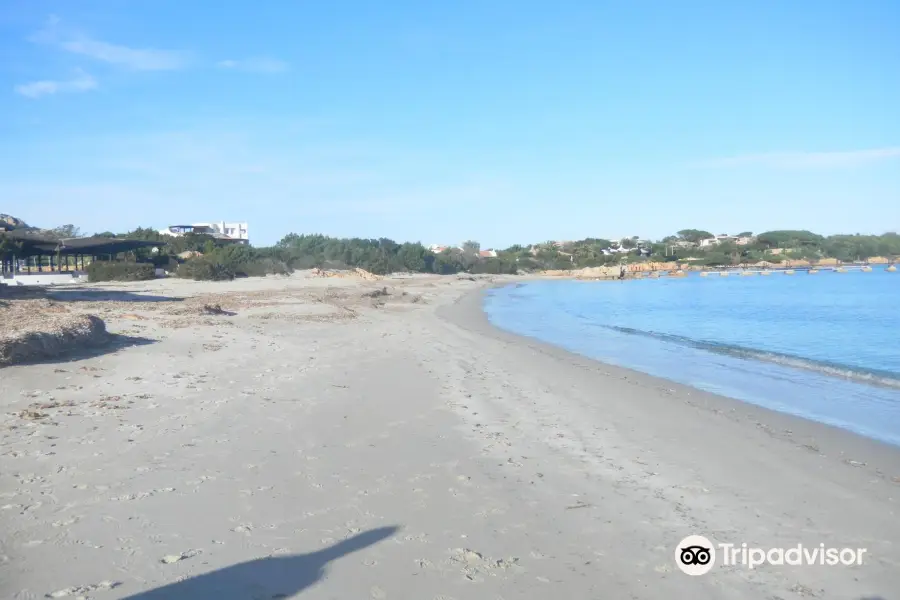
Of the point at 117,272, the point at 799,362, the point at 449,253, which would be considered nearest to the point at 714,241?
the point at 449,253

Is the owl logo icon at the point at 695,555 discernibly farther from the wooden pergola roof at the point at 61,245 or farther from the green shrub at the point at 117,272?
the green shrub at the point at 117,272

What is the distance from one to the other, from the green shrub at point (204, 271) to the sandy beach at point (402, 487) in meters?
28.1

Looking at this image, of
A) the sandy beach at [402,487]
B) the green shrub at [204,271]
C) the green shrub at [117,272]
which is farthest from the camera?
the green shrub at [204,271]

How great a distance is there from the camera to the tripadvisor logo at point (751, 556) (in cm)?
396

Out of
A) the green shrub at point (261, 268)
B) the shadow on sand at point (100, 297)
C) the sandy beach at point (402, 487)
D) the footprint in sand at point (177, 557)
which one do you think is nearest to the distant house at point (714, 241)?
the green shrub at point (261, 268)

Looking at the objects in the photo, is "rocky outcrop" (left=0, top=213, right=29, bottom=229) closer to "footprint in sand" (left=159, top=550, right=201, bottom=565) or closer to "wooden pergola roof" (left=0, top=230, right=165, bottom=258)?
"wooden pergola roof" (left=0, top=230, right=165, bottom=258)

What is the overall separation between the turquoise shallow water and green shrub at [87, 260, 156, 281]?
2017cm

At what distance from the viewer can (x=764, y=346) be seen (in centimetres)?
1692

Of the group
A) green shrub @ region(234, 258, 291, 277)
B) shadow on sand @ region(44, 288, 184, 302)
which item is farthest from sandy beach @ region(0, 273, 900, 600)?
green shrub @ region(234, 258, 291, 277)

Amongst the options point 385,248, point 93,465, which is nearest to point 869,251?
point 385,248

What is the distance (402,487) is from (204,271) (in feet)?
115

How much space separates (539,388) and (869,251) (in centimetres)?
10254

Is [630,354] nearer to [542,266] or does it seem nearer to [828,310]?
[828,310]

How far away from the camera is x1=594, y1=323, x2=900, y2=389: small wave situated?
11969 millimetres
